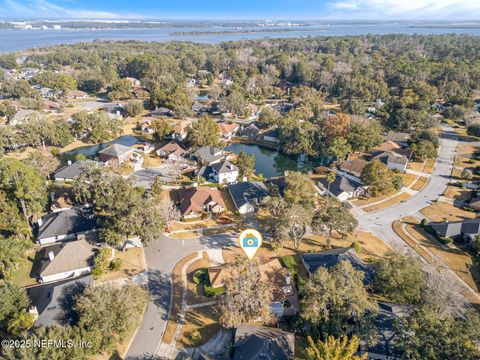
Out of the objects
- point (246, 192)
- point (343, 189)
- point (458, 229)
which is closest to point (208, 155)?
point (246, 192)

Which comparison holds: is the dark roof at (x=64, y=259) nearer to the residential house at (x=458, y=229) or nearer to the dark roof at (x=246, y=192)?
the dark roof at (x=246, y=192)

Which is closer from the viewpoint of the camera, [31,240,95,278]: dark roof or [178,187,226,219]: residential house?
[31,240,95,278]: dark roof

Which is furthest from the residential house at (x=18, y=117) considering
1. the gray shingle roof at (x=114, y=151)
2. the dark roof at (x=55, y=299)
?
the dark roof at (x=55, y=299)

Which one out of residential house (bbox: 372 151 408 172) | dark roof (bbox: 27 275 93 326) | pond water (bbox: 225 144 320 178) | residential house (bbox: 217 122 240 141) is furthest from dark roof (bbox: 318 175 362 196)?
dark roof (bbox: 27 275 93 326)

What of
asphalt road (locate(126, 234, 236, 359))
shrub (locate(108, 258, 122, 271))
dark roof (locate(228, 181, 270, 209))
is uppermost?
dark roof (locate(228, 181, 270, 209))

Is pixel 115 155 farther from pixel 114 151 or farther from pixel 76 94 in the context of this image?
pixel 76 94

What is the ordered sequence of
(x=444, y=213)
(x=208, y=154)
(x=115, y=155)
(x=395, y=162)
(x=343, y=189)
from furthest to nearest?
1. (x=208, y=154)
2. (x=395, y=162)
3. (x=115, y=155)
4. (x=343, y=189)
5. (x=444, y=213)

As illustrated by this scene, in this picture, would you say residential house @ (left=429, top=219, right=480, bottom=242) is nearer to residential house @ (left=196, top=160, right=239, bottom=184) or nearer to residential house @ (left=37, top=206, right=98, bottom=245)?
residential house @ (left=196, top=160, right=239, bottom=184)
